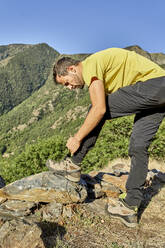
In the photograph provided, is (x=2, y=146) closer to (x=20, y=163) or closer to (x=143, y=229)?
A: (x=20, y=163)

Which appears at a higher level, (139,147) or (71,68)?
(71,68)

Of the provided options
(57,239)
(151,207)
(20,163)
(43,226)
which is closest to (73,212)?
(43,226)

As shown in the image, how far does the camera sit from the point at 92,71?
267 cm

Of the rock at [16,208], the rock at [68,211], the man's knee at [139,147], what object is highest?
the man's knee at [139,147]

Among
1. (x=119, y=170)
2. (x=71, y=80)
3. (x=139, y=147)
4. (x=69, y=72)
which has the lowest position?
(x=119, y=170)

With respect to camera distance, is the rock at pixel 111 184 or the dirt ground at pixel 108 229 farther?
the rock at pixel 111 184

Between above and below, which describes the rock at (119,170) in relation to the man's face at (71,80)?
below

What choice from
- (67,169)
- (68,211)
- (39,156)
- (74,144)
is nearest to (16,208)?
(68,211)

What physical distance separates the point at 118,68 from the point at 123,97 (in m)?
0.38

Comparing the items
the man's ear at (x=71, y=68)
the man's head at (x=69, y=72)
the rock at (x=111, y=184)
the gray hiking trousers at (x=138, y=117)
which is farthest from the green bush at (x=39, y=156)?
the man's ear at (x=71, y=68)

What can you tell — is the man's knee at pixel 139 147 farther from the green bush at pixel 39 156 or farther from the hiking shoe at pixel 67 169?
the green bush at pixel 39 156

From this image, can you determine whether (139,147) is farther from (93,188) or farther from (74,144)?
(93,188)

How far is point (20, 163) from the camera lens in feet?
46.6

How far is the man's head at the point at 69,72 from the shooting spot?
2.96 metres
